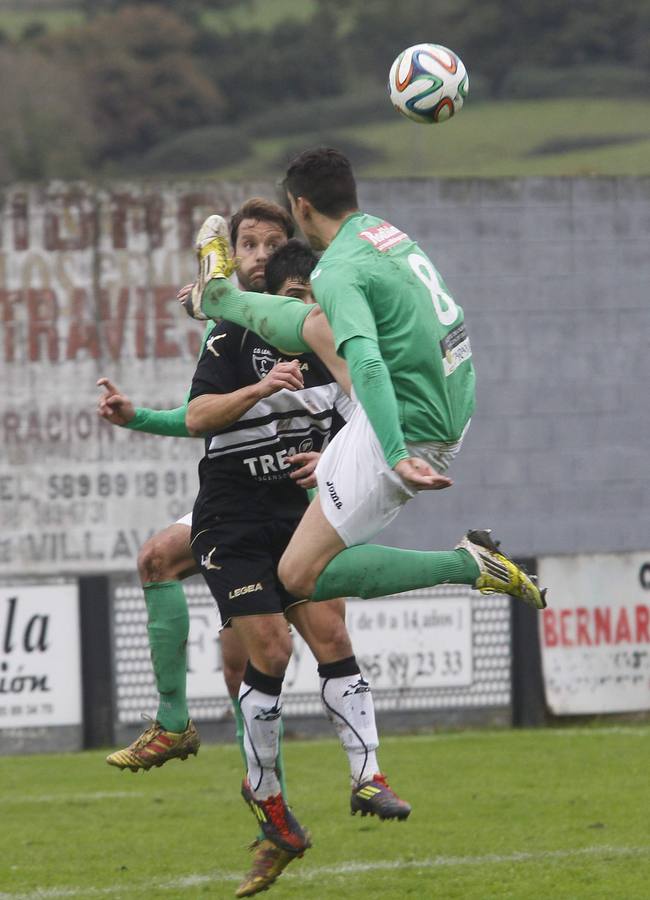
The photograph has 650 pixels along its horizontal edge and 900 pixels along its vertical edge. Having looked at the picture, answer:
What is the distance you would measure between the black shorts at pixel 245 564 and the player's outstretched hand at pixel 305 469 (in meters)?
0.33

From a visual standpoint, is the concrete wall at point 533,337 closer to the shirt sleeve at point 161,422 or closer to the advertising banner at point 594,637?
the advertising banner at point 594,637

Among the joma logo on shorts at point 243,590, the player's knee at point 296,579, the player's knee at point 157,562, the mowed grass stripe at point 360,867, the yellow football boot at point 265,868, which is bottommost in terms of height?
the mowed grass stripe at point 360,867

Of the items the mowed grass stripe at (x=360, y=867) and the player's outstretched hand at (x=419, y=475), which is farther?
the mowed grass stripe at (x=360, y=867)

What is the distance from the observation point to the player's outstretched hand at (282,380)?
634cm

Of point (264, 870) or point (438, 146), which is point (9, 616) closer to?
point (264, 870)

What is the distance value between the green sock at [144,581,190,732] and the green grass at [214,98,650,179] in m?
51.5

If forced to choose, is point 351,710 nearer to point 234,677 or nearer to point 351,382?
point 234,677

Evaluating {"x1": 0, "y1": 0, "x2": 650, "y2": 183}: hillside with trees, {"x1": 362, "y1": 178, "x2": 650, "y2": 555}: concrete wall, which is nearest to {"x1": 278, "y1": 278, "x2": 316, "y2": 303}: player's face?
{"x1": 362, "y1": 178, "x2": 650, "y2": 555}: concrete wall

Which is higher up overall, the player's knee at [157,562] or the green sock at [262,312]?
the green sock at [262,312]

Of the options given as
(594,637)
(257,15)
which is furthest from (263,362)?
(257,15)

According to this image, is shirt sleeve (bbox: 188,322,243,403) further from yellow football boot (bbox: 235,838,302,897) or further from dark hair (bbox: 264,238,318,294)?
yellow football boot (bbox: 235,838,302,897)

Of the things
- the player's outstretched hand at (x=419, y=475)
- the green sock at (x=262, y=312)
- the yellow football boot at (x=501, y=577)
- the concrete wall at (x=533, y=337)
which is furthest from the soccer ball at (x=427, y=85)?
the concrete wall at (x=533, y=337)

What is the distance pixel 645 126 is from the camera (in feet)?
215

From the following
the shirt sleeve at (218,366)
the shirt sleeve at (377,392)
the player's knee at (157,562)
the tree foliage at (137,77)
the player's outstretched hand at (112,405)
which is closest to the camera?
the shirt sleeve at (377,392)
